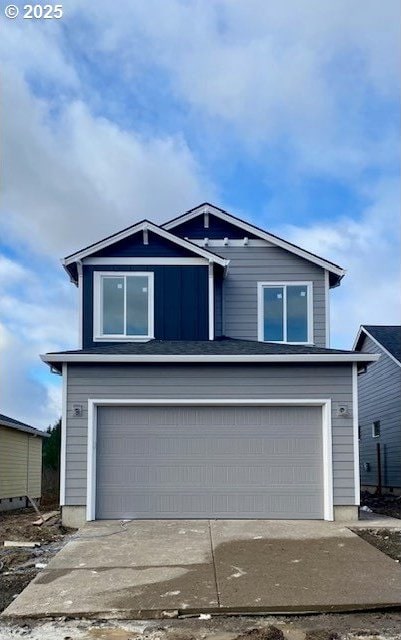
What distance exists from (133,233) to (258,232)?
320 cm

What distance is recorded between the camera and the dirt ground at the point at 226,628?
5191 millimetres

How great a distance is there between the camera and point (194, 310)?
13961mm

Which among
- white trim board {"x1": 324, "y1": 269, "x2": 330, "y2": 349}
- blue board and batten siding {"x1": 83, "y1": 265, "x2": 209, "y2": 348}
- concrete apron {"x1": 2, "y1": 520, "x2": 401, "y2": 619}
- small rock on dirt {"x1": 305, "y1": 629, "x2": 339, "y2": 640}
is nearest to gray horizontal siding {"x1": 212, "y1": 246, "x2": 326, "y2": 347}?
white trim board {"x1": 324, "y1": 269, "x2": 330, "y2": 349}

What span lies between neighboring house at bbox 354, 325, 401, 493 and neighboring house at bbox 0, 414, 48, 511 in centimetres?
1097

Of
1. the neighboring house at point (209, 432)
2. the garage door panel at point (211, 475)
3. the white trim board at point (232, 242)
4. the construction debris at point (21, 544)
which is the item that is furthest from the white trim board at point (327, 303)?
the construction debris at point (21, 544)

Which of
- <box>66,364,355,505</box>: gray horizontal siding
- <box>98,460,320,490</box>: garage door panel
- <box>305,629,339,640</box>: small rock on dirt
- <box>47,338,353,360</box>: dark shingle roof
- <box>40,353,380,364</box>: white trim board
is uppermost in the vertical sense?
<box>47,338,353,360</box>: dark shingle roof

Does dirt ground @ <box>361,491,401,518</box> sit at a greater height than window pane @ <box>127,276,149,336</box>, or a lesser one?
lesser

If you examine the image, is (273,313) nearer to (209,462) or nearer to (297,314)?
A: (297,314)

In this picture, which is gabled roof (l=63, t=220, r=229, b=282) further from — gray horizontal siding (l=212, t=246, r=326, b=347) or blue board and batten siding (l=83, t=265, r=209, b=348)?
gray horizontal siding (l=212, t=246, r=326, b=347)

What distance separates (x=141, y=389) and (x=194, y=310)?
3.19 meters

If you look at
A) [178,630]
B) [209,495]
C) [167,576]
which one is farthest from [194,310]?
[178,630]

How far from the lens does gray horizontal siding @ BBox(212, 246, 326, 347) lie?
15102 millimetres

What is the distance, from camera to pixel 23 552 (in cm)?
866

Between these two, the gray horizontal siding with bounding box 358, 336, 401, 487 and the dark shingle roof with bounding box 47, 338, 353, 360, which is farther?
the gray horizontal siding with bounding box 358, 336, 401, 487
